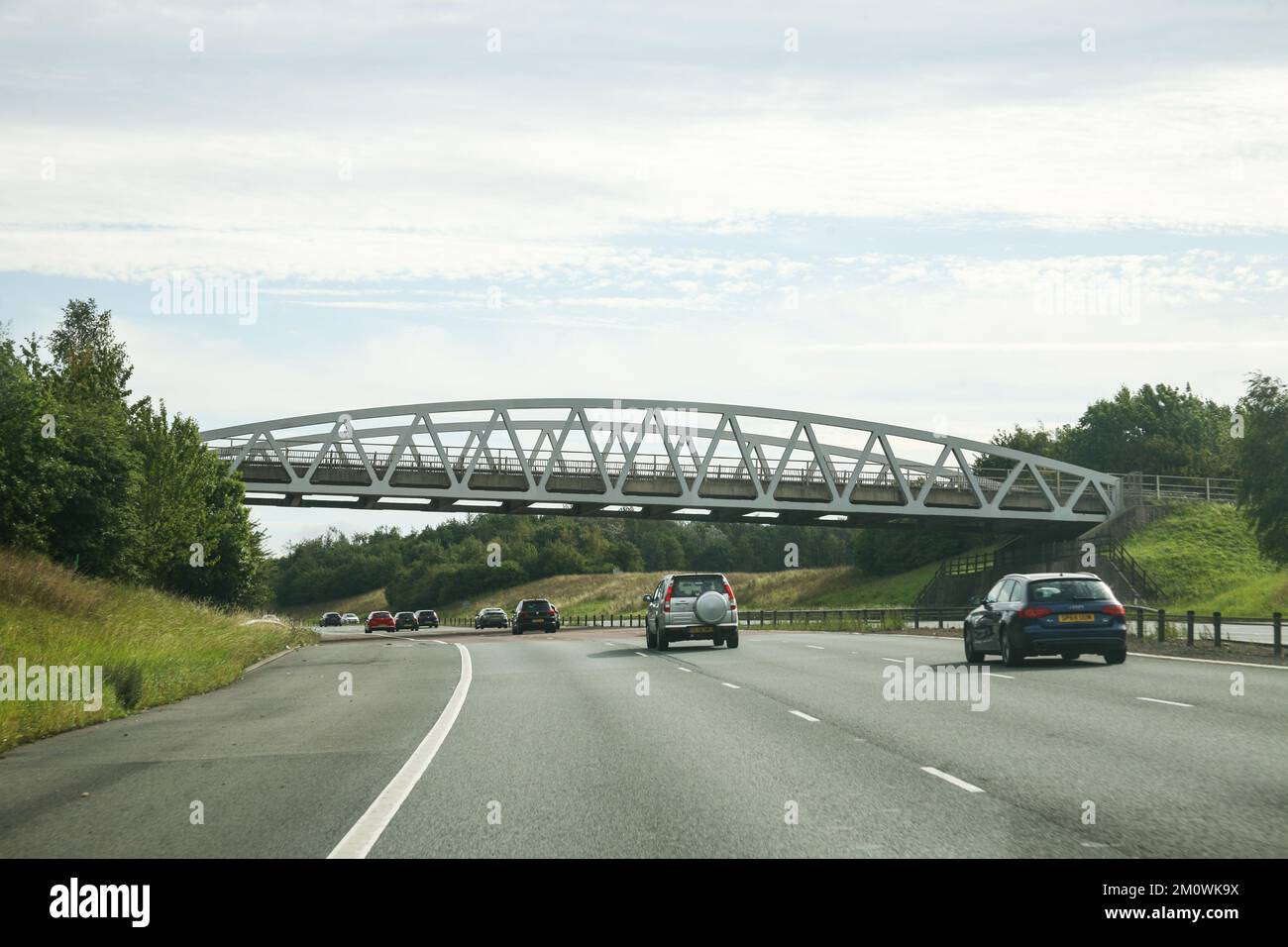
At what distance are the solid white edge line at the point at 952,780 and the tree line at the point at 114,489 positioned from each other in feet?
111

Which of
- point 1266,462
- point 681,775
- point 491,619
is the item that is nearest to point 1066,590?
point 681,775

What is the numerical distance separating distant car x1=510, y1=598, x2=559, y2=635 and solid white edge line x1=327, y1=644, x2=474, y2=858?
47.9 m

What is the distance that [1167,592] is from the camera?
233 feet

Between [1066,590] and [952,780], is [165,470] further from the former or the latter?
[952,780]

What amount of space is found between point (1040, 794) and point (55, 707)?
1265 cm

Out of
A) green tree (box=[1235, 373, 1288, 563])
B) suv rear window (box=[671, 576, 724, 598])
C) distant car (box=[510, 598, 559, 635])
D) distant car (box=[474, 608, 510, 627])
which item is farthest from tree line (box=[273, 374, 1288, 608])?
suv rear window (box=[671, 576, 724, 598])

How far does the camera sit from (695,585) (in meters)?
37.1

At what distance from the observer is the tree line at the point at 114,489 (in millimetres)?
40281

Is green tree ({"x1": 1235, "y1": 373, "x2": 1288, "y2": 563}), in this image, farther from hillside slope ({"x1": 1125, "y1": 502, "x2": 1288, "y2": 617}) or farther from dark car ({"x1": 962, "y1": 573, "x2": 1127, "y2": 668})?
→ dark car ({"x1": 962, "y1": 573, "x2": 1127, "y2": 668})

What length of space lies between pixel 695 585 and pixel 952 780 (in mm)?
26129

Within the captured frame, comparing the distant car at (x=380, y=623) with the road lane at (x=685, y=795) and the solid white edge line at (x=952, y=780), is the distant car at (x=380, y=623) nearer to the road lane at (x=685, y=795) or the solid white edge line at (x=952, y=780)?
the road lane at (x=685, y=795)
